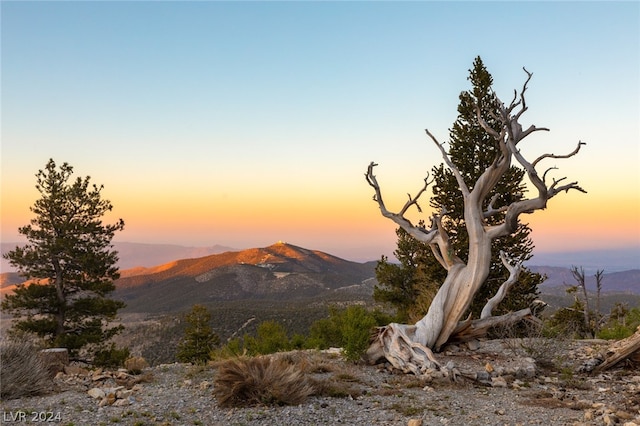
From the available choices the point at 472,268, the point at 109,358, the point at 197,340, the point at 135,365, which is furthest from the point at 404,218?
the point at 197,340

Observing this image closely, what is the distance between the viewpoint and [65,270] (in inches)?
895

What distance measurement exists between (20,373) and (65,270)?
53.3 ft

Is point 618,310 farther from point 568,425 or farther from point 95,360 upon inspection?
point 95,360

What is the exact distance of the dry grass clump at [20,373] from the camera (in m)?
7.86

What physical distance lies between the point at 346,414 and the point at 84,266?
19.7 meters

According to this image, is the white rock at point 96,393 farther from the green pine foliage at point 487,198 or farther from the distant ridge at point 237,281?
the distant ridge at point 237,281

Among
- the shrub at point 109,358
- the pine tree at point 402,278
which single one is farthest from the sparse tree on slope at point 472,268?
the shrub at point 109,358

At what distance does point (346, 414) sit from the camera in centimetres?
699

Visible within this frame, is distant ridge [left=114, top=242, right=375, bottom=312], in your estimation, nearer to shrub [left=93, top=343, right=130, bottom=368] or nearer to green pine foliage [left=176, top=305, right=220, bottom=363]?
green pine foliage [left=176, top=305, right=220, bottom=363]

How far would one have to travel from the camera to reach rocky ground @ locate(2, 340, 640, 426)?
664cm

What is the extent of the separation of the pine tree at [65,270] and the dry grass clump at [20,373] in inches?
546
